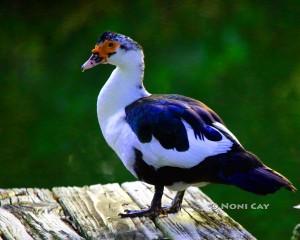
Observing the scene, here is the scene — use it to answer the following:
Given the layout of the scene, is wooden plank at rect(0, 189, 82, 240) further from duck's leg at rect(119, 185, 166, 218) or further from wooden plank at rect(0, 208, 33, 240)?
duck's leg at rect(119, 185, 166, 218)

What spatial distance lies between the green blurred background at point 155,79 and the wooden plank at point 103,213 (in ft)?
5.27

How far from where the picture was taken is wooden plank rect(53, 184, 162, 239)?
10.6ft

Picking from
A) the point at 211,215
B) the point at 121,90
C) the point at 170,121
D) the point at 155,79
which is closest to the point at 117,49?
the point at 121,90

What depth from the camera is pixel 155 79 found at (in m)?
8.04

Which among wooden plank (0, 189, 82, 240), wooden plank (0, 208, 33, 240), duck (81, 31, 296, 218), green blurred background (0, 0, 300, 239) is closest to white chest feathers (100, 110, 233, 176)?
duck (81, 31, 296, 218)

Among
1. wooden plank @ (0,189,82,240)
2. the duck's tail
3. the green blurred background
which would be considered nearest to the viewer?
the duck's tail

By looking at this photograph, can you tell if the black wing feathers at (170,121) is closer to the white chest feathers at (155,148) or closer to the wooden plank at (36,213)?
the white chest feathers at (155,148)

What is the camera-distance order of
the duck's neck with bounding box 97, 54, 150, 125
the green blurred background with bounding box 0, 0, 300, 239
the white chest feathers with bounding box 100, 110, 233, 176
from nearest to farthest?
the white chest feathers with bounding box 100, 110, 233, 176 → the duck's neck with bounding box 97, 54, 150, 125 → the green blurred background with bounding box 0, 0, 300, 239

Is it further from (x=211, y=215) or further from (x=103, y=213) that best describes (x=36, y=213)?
(x=211, y=215)

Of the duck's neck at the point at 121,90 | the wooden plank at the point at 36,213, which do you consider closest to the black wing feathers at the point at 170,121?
the duck's neck at the point at 121,90

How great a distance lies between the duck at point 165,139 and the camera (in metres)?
3.11

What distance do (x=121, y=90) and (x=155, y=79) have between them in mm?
4535

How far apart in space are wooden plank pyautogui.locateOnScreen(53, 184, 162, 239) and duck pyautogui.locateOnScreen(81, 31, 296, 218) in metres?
0.08

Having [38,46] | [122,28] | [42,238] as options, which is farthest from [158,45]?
[42,238]
